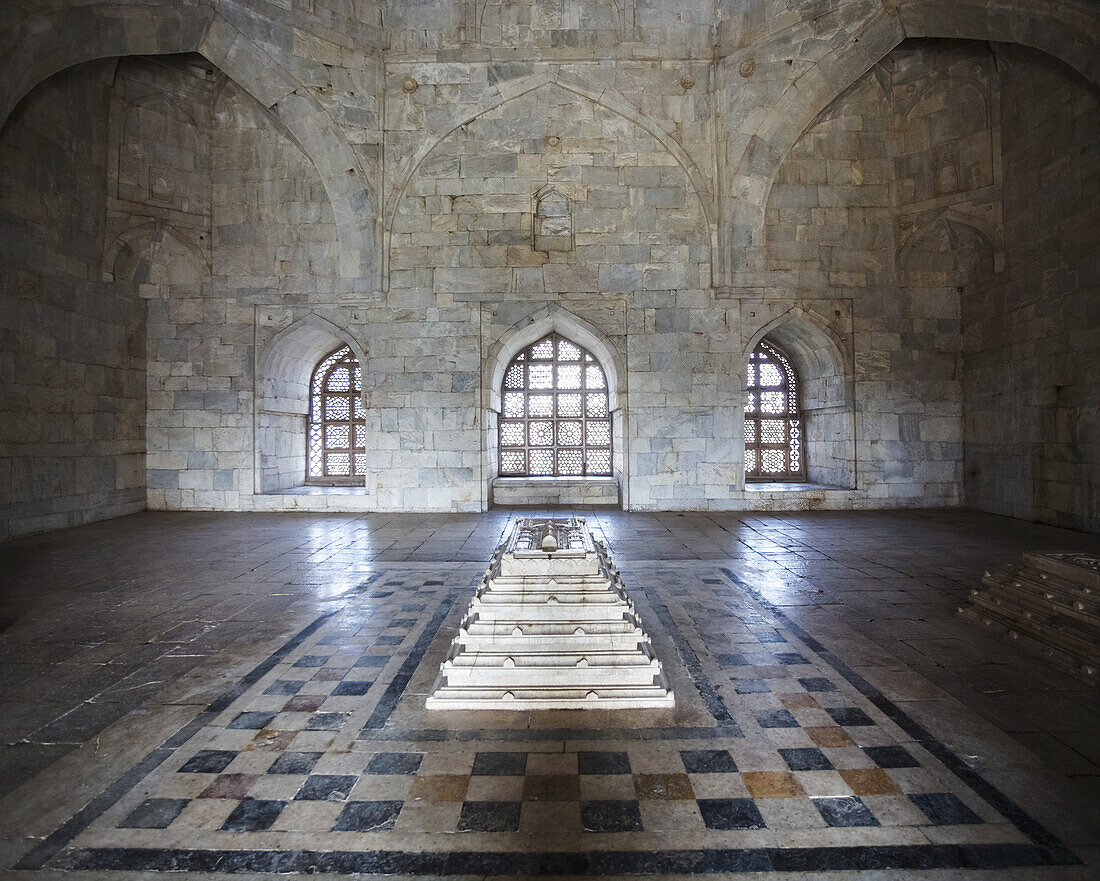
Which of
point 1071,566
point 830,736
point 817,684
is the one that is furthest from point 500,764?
point 1071,566

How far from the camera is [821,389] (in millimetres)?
9891

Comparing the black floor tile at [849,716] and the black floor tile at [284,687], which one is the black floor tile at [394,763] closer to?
the black floor tile at [284,687]

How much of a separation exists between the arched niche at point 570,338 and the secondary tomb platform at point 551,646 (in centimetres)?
597

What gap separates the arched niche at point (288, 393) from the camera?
9.24 meters

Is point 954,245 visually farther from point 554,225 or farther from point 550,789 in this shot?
point 550,789

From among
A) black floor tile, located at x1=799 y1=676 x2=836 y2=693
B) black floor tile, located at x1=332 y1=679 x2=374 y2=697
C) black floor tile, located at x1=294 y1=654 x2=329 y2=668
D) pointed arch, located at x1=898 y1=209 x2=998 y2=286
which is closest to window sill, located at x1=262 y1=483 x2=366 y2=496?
black floor tile, located at x1=294 y1=654 x2=329 y2=668

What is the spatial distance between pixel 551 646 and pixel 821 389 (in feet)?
28.0

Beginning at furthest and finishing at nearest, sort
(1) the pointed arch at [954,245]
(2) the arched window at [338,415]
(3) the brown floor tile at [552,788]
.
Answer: (2) the arched window at [338,415], (1) the pointed arch at [954,245], (3) the brown floor tile at [552,788]

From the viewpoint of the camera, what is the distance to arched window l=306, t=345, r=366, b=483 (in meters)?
10.9

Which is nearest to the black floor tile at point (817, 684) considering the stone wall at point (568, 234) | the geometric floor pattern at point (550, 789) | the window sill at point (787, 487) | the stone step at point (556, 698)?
the geometric floor pattern at point (550, 789)

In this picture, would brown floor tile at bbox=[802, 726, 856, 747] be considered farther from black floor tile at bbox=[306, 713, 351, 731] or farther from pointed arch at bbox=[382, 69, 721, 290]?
pointed arch at bbox=[382, 69, 721, 290]

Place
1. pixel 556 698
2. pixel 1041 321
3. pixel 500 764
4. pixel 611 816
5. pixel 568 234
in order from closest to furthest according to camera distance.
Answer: pixel 611 816 → pixel 500 764 → pixel 556 698 → pixel 1041 321 → pixel 568 234

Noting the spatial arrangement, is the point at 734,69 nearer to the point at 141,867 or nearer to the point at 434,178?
the point at 434,178

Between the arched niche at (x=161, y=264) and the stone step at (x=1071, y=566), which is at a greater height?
the arched niche at (x=161, y=264)
